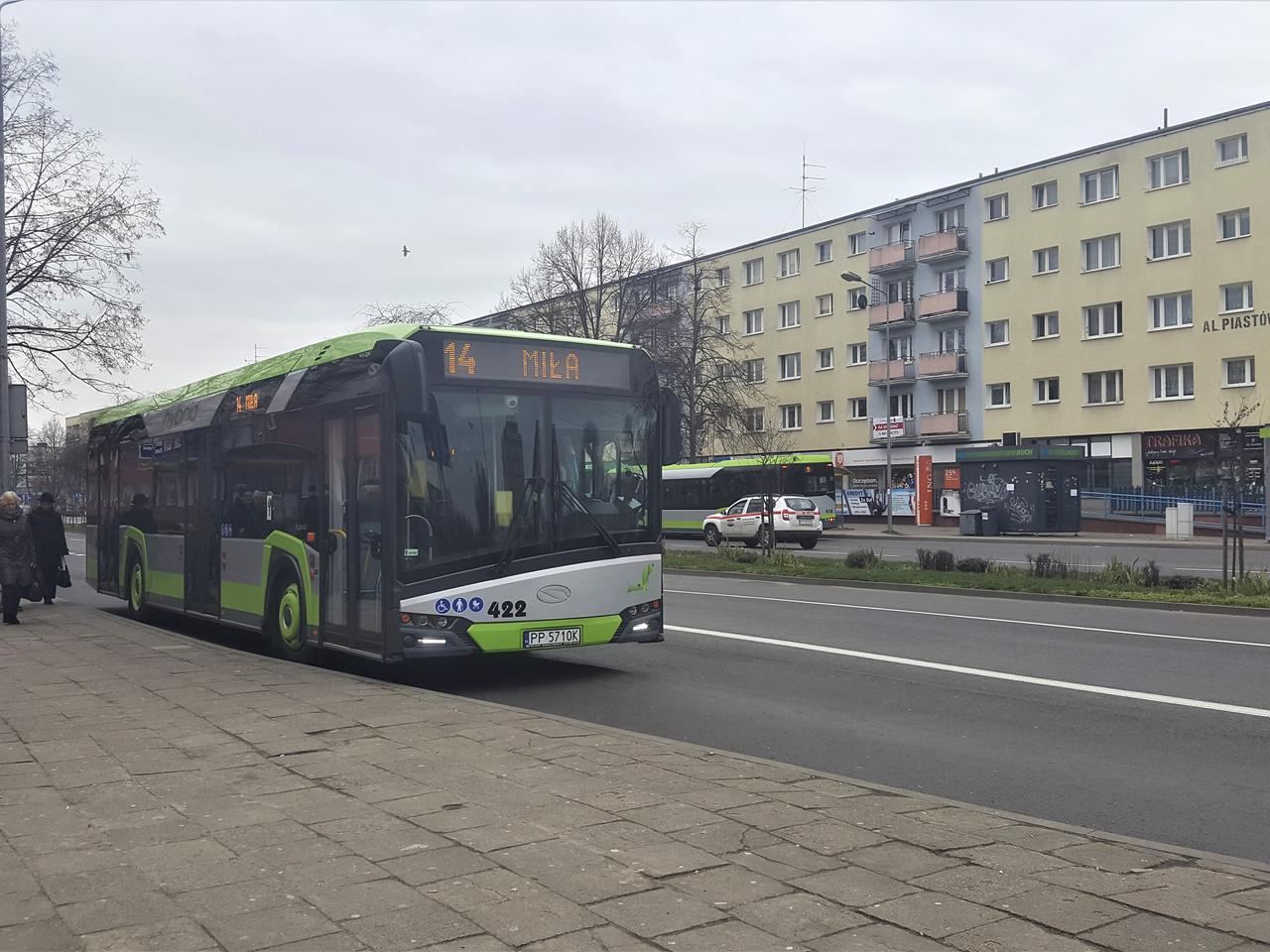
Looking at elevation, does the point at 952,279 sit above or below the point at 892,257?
below

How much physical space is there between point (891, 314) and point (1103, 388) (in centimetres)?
1292

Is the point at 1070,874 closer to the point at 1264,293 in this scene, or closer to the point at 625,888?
the point at 625,888

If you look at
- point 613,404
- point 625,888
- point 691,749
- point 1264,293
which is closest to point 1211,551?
point 1264,293

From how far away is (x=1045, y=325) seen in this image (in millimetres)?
52500

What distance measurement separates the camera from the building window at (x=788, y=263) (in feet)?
218

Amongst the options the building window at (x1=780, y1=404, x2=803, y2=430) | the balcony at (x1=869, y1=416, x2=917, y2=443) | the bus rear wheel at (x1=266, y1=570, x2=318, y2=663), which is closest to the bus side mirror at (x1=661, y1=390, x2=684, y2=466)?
the bus rear wheel at (x1=266, y1=570, x2=318, y2=663)

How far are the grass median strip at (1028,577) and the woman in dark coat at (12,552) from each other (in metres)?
13.6

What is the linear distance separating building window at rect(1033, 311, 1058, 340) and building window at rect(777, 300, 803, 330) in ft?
51.3

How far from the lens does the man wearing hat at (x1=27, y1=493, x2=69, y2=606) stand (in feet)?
59.4

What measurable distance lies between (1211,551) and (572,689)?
88.3ft

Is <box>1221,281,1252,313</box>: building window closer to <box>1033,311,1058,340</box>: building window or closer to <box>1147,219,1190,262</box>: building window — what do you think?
<box>1147,219,1190,262</box>: building window

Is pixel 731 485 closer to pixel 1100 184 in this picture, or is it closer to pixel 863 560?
pixel 863 560

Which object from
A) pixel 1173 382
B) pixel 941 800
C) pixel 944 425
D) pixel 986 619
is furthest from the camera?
pixel 944 425

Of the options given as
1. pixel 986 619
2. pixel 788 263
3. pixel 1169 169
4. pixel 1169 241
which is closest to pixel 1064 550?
pixel 1169 241
